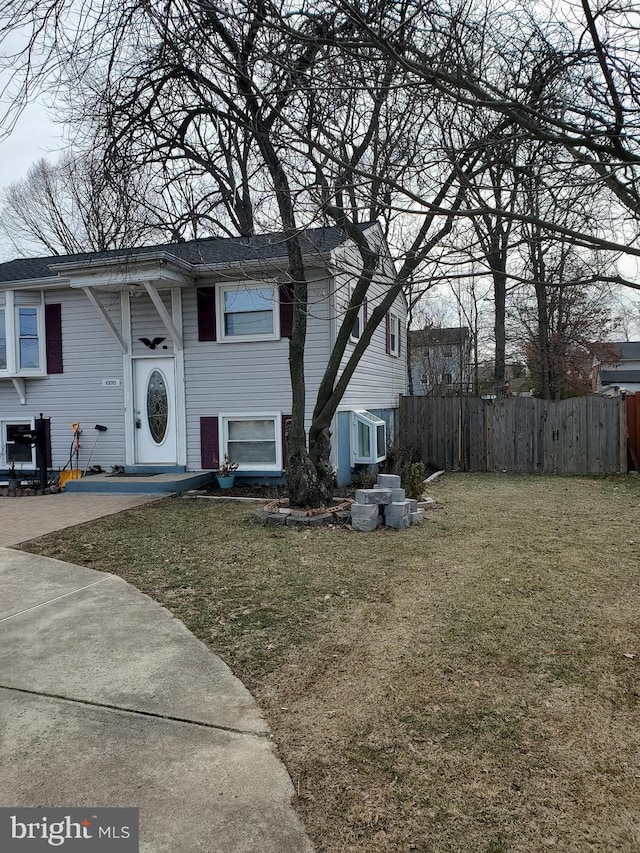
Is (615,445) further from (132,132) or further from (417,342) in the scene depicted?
(417,342)

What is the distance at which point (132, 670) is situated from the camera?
3254mm

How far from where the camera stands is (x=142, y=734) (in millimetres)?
2617

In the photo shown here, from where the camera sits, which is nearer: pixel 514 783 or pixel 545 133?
pixel 514 783

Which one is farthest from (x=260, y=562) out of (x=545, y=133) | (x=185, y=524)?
(x=545, y=133)

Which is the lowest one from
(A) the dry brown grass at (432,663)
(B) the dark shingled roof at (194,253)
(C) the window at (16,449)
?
(A) the dry brown grass at (432,663)

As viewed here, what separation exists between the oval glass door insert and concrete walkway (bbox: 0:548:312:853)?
687cm

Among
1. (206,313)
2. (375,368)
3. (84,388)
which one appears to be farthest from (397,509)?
(84,388)

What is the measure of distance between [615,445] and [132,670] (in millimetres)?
11302

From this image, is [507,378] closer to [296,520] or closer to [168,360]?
[168,360]

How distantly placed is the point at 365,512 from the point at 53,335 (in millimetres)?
7731

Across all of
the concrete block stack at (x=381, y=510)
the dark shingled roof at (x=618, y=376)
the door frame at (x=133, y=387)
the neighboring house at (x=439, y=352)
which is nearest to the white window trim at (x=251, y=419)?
the door frame at (x=133, y=387)

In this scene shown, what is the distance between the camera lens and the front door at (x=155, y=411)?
35.4 ft

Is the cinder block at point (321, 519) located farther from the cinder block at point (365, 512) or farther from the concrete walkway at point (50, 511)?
the concrete walkway at point (50, 511)

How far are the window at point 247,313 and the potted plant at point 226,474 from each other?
85.9 inches
